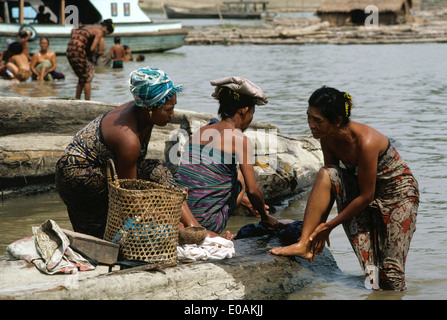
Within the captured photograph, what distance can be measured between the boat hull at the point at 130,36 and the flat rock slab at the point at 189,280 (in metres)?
16.1

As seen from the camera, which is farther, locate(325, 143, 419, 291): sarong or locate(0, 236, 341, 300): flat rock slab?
locate(325, 143, 419, 291): sarong

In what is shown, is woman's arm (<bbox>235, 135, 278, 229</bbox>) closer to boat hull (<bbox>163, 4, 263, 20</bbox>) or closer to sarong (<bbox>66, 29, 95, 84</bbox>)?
sarong (<bbox>66, 29, 95, 84</bbox>)

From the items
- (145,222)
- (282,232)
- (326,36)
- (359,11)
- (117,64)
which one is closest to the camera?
(145,222)

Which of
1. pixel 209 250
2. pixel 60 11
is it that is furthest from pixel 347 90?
pixel 209 250

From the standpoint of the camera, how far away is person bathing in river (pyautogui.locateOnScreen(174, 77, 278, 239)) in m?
3.76

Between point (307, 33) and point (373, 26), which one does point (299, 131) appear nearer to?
point (307, 33)

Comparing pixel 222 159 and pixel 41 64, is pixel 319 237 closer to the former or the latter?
pixel 222 159

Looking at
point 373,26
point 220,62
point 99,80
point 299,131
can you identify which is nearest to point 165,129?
point 299,131

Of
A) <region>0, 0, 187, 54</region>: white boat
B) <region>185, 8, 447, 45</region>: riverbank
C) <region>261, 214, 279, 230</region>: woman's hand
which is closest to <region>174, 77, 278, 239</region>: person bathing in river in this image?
<region>261, 214, 279, 230</region>: woman's hand

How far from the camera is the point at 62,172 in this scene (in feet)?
11.8

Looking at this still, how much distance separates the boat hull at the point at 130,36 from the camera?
1842cm

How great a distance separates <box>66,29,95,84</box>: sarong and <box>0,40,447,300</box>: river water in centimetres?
210

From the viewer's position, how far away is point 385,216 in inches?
142

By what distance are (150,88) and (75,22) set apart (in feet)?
56.7
